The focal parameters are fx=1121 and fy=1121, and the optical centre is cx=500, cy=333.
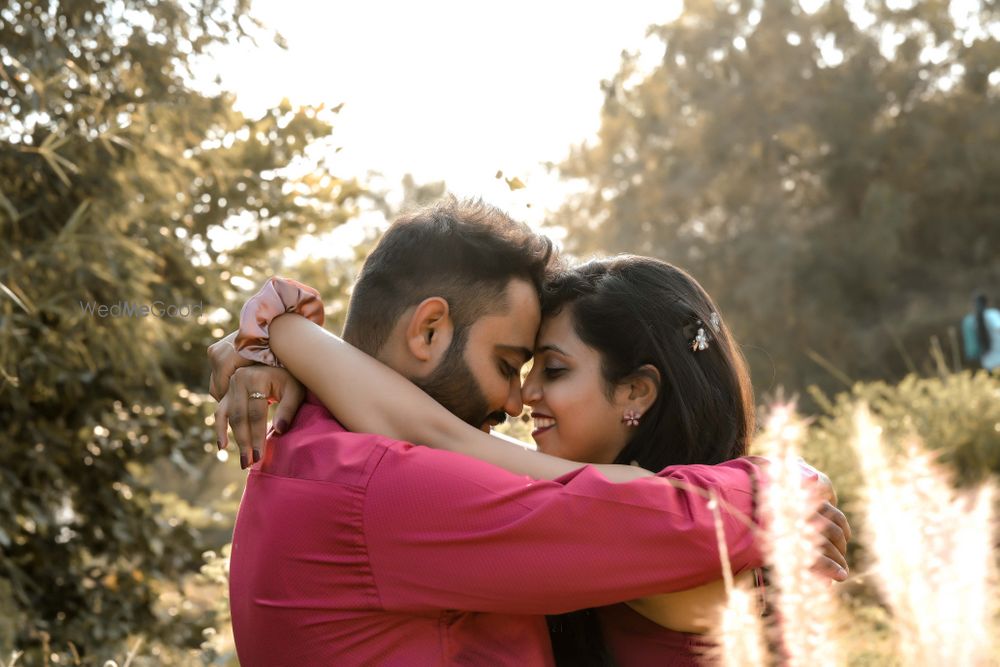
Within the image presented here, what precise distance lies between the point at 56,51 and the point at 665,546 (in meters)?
4.54

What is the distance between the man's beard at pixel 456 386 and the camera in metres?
2.44

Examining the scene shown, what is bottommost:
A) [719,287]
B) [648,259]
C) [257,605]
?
[257,605]

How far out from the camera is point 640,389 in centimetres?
281

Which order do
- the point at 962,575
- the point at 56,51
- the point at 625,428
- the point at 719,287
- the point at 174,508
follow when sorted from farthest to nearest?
the point at 719,287 → the point at 174,508 → the point at 56,51 → the point at 625,428 → the point at 962,575

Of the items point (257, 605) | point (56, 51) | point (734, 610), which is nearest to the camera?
point (734, 610)

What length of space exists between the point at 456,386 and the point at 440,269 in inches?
10.3

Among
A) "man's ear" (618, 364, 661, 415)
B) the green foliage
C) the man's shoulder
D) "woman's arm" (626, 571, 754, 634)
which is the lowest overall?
"woman's arm" (626, 571, 754, 634)

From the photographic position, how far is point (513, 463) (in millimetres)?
2248

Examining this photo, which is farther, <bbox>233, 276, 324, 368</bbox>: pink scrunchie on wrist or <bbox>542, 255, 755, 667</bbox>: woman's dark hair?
<bbox>542, 255, 755, 667</bbox>: woman's dark hair

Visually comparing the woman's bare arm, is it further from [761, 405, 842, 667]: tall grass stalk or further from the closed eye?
[761, 405, 842, 667]: tall grass stalk

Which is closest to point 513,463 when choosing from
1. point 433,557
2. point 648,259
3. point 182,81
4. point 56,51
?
point 433,557

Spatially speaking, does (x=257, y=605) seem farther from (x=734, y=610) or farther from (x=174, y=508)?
(x=174, y=508)

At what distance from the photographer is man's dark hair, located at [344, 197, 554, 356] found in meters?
2.46

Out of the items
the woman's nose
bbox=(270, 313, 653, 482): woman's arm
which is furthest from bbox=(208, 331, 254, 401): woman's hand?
the woman's nose
